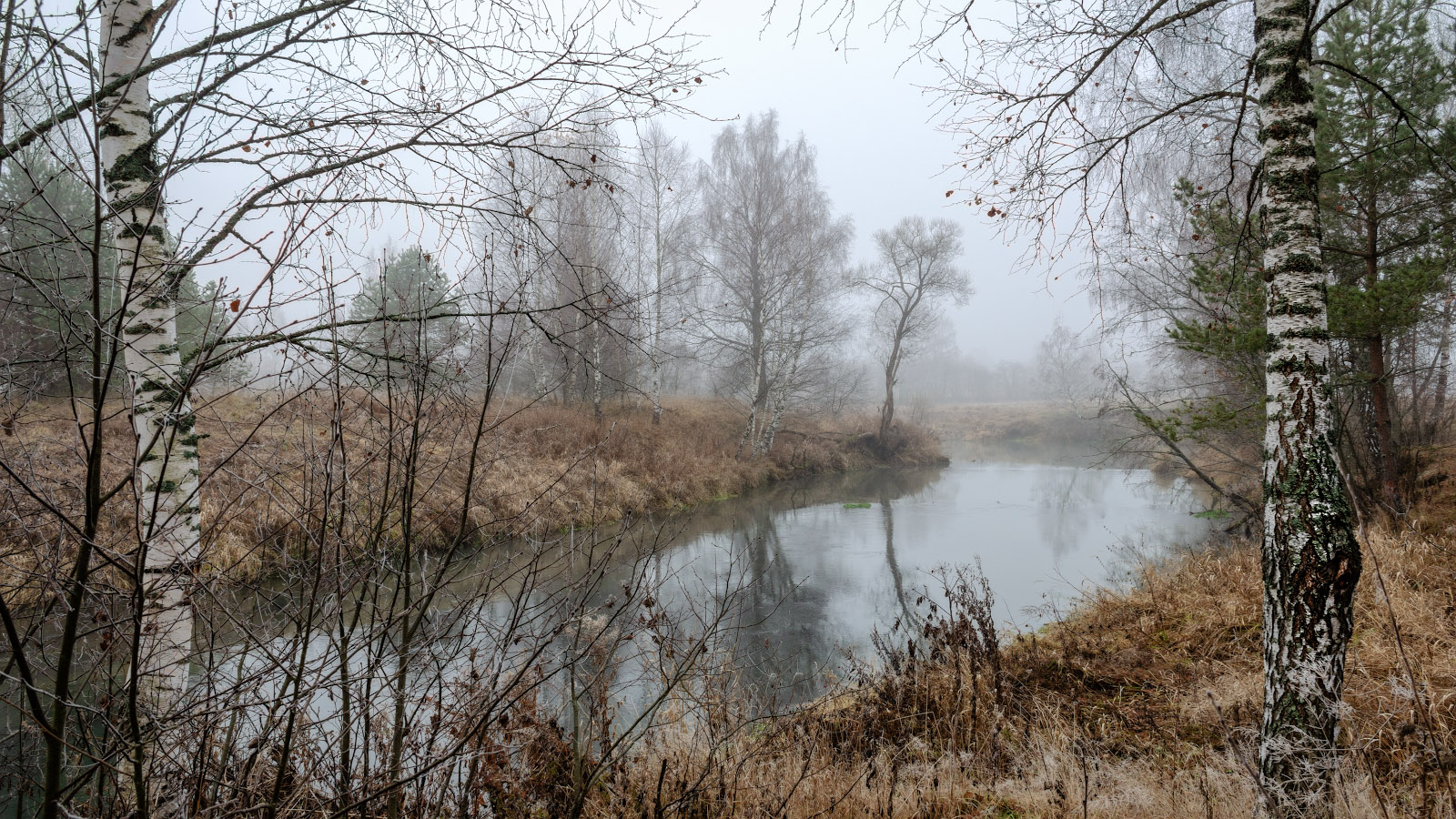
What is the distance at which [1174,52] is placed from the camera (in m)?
6.69

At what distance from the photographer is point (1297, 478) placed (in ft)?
7.97

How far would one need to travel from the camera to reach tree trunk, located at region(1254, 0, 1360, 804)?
2.35 meters

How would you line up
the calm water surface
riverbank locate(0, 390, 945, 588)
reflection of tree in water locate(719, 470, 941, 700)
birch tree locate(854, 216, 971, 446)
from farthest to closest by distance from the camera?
birch tree locate(854, 216, 971, 446) < the calm water surface < reflection of tree in water locate(719, 470, 941, 700) < riverbank locate(0, 390, 945, 588)

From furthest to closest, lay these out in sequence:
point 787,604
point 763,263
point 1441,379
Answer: point 763,263, point 1441,379, point 787,604

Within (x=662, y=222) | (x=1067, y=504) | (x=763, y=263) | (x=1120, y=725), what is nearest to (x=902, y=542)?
(x=1067, y=504)

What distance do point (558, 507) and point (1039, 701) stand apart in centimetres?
875

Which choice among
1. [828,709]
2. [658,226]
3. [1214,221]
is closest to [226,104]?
[828,709]

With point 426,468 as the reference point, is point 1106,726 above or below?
below

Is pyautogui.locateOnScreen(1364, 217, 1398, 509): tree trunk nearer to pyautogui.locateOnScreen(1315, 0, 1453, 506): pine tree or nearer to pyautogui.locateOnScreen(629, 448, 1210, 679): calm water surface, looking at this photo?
pyautogui.locateOnScreen(1315, 0, 1453, 506): pine tree

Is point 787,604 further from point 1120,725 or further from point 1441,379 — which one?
point 1441,379

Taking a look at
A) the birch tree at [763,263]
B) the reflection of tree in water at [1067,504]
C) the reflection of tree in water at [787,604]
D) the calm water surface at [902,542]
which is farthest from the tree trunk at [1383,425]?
the birch tree at [763,263]

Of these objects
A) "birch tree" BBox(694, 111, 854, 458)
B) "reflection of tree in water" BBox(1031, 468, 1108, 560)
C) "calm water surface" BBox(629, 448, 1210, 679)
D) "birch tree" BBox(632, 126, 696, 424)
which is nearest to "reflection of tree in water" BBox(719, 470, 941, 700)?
"calm water surface" BBox(629, 448, 1210, 679)

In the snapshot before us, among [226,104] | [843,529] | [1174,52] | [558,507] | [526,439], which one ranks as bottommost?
[843,529]

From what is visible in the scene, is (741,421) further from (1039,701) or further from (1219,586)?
(1039,701)
